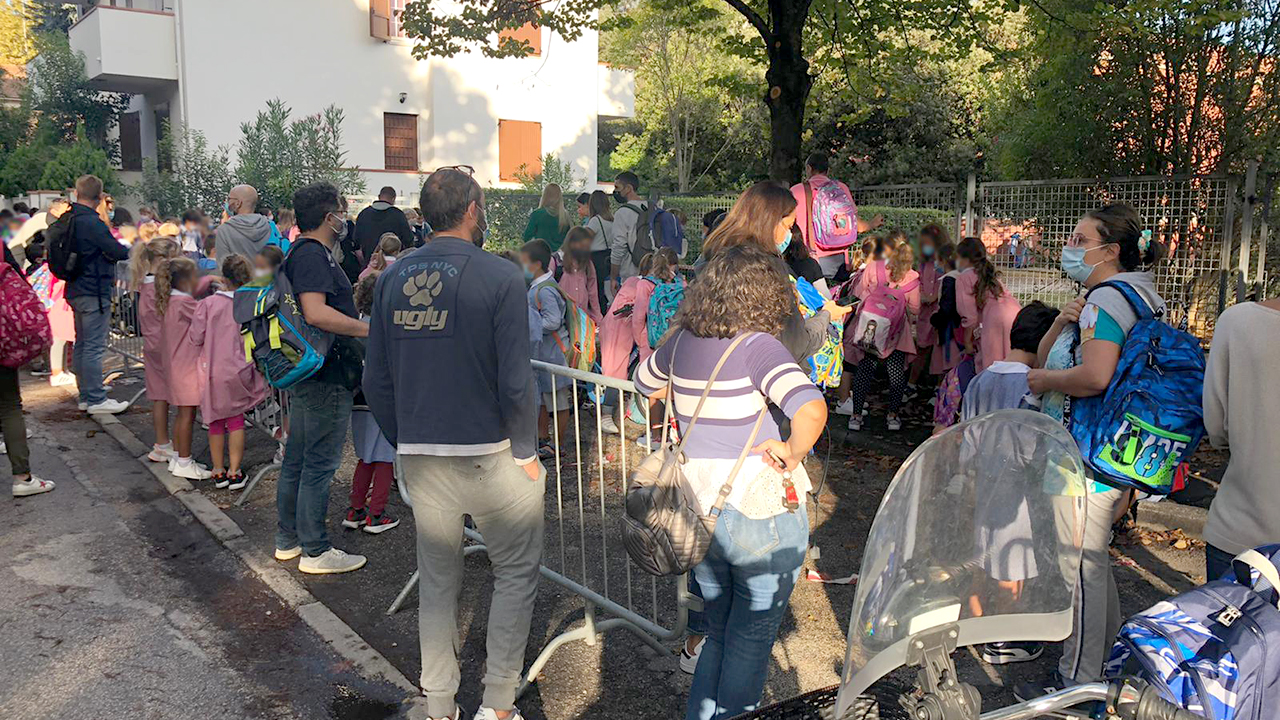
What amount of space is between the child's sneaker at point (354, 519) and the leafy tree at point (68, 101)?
2117cm

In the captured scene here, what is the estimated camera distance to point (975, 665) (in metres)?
4.41

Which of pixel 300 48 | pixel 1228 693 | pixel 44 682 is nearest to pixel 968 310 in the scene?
pixel 1228 693

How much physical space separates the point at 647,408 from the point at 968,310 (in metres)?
4.69

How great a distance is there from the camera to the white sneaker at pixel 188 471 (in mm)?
7262

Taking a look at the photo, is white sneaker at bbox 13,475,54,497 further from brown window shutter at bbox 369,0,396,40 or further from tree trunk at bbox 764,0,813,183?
brown window shutter at bbox 369,0,396,40

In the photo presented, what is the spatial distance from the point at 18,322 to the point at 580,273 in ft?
14.3

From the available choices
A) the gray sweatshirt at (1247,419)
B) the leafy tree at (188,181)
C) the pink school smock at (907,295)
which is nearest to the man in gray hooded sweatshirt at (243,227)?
the pink school smock at (907,295)

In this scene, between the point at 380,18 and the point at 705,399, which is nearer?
the point at 705,399

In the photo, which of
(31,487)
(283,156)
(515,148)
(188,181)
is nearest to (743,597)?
(31,487)

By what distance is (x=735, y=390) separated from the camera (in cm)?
306

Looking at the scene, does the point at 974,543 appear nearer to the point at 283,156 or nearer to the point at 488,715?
the point at 488,715

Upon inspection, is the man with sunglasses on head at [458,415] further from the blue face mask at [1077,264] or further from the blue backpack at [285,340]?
the blue face mask at [1077,264]

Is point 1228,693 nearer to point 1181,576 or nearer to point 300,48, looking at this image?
point 1181,576

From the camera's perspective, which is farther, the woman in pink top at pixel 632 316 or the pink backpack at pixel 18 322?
the woman in pink top at pixel 632 316
